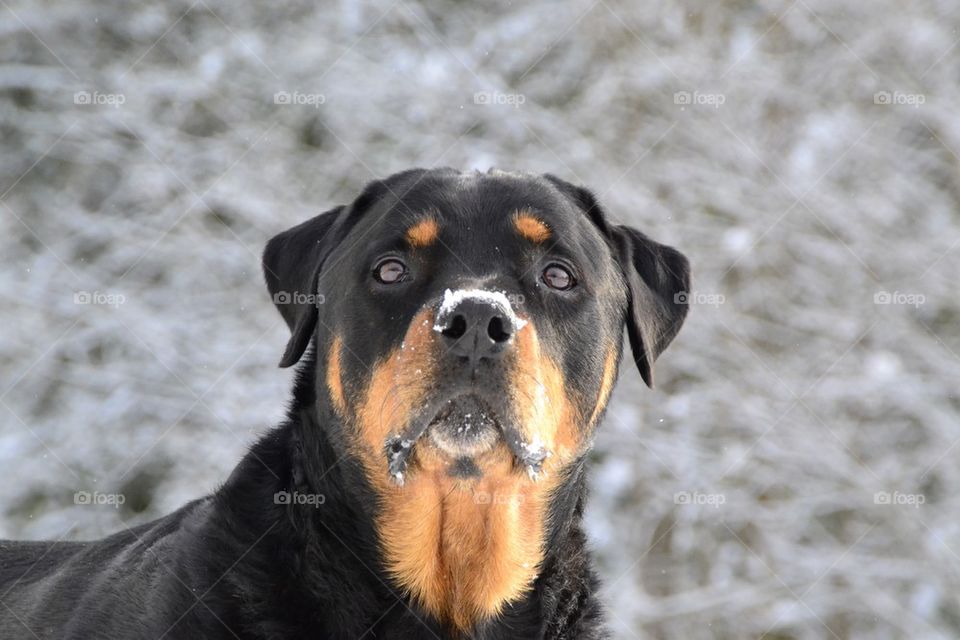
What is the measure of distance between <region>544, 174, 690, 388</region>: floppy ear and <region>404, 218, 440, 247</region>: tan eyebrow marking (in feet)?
1.89

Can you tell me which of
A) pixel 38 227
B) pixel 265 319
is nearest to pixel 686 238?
pixel 265 319

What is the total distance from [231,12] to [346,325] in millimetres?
8000

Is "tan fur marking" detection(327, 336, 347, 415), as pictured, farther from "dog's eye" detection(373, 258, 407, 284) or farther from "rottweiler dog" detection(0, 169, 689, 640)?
"dog's eye" detection(373, 258, 407, 284)

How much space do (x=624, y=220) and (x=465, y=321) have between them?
7547 mm

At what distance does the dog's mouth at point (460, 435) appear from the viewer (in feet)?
10.3

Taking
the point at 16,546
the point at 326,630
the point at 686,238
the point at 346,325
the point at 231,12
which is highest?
the point at 346,325

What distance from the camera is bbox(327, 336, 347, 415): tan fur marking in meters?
3.36

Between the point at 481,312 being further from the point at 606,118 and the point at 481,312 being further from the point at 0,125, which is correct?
the point at 0,125

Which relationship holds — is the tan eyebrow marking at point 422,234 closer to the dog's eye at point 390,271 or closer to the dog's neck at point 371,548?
the dog's eye at point 390,271

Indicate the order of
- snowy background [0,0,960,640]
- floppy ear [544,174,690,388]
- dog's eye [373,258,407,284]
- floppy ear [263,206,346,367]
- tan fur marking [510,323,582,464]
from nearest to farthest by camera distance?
tan fur marking [510,323,582,464] < dog's eye [373,258,407,284] < floppy ear [263,206,346,367] < floppy ear [544,174,690,388] < snowy background [0,0,960,640]

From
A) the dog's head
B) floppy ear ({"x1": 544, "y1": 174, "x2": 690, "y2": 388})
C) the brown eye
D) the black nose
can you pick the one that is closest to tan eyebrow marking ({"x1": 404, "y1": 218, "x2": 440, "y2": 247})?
the dog's head

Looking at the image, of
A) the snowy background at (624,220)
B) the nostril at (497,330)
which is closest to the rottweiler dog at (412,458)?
the nostril at (497,330)

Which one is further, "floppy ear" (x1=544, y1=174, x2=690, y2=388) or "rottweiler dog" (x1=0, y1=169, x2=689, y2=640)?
"floppy ear" (x1=544, y1=174, x2=690, y2=388)

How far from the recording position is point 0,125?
10.4 metres
